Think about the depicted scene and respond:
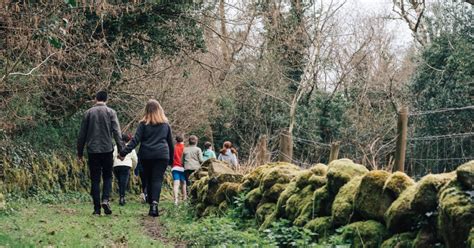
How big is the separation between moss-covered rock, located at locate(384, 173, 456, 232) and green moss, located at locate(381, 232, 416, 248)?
97mm

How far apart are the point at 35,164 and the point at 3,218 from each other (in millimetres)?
7041

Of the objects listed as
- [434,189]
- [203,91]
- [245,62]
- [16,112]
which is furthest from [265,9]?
[434,189]

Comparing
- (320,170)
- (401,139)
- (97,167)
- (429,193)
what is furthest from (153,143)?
(429,193)

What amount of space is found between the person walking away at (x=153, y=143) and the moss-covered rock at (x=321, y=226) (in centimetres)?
505

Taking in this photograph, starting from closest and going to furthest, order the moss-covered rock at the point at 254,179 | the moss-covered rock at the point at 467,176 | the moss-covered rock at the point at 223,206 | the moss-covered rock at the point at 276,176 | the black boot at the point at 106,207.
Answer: the moss-covered rock at the point at 467,176
the moss-covered rock at the point at 276,176
the moss-covered rock at the point at 254,179
the moss-covered rock at the point at 223,206
the black boot at the point at 106,207

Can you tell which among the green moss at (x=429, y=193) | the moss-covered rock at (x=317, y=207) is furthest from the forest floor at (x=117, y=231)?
the green moss at (x=429, y=193)

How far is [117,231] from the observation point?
350 inches

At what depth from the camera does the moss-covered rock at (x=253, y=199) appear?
863 centimetres

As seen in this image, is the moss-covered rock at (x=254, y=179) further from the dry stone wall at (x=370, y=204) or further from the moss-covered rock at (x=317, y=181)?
the moss-covered rock at (x=317, y=181)

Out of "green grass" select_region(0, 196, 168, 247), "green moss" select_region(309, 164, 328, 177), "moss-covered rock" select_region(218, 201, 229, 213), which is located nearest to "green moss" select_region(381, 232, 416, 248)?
"green moss" select_region(309, 164, 328, 177)

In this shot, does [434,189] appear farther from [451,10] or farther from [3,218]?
[451,10]

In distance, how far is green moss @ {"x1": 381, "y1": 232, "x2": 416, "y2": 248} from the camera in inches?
187

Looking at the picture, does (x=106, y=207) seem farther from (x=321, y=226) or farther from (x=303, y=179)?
(x=321, y=226)

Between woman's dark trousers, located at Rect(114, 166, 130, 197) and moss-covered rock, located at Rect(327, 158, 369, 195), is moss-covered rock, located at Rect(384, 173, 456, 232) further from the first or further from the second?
woman's dark trousers, located at Rect(114, 166, 130, 197)
